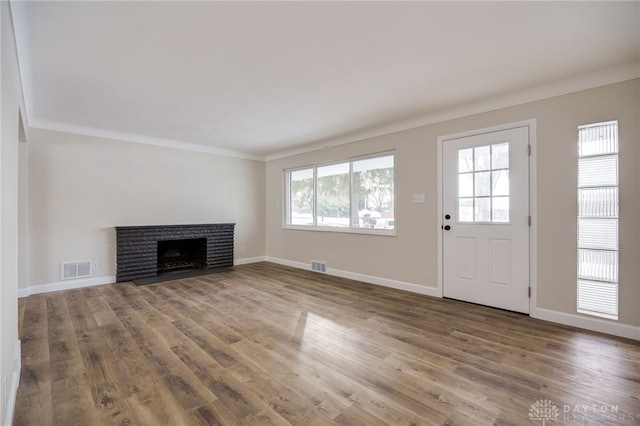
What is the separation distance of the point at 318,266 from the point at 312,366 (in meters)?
3.29

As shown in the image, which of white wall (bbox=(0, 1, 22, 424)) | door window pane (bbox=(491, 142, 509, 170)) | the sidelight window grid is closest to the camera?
white wall (bbox=(0, 1, 22, 424))

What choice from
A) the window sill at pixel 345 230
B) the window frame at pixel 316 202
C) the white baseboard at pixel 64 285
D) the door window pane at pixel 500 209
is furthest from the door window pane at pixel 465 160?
the white baseboard at pixel 64 285

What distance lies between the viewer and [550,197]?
9.93 feet

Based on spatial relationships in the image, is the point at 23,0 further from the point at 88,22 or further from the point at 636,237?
the point at 636,237

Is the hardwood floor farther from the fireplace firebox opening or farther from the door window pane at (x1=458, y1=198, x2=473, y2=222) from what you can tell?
the fireplace firebox opening

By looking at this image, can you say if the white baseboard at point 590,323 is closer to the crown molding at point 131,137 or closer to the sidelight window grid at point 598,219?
the sidelight window grid at point 598,219

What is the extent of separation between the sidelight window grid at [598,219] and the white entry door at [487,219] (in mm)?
453

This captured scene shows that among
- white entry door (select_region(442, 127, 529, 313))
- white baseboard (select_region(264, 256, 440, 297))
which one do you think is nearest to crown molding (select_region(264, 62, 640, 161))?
white entry door (select_region(442, 127, 529, 313))

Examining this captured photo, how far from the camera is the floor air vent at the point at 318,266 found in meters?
5.36

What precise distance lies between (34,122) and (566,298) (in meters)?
6.76

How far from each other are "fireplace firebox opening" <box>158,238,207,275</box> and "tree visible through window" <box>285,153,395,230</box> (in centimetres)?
182

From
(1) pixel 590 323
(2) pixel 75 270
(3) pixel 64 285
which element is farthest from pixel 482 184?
(3) pixel 64 285

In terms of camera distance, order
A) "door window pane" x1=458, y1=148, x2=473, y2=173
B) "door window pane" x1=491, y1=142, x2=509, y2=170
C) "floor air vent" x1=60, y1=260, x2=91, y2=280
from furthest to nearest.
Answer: "floor air vent" x1=60, y1=260, x2=91, y2=280, "door window pane" x1=458, y1=148, x2=473, y2=173, "door window pane" x1=491, y1=142, x2=509, y2=170

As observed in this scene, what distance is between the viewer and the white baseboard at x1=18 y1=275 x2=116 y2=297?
155 inches
